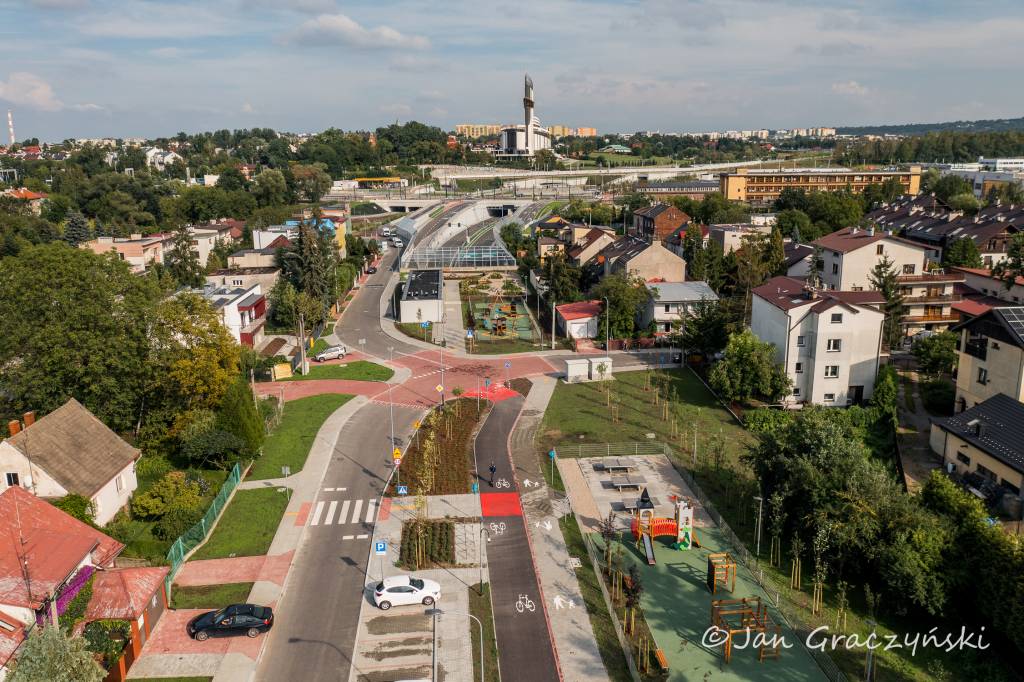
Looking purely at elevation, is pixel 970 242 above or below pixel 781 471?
above

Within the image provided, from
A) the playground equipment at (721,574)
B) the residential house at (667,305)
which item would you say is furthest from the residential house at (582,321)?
the playground equipment at (721,574)

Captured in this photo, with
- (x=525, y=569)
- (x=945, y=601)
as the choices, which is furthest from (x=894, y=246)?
(x=525, y=569)

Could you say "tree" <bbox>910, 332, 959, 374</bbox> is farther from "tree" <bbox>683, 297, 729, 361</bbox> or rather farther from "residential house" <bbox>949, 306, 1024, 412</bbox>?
"tree" <bbox>683, 297, 729, 361</bbox>

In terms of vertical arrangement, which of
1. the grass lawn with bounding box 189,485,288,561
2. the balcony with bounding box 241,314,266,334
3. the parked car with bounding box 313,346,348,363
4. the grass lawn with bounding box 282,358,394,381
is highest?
the balcony with bounding box 241,314,266,334

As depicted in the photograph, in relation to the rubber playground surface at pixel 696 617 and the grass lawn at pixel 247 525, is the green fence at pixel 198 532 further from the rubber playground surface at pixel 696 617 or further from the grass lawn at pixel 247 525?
the rubber playground surface at pixel 696 617

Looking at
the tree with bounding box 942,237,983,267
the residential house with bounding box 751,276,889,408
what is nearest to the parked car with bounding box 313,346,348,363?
the residential house with bounding box 751,276,889,408

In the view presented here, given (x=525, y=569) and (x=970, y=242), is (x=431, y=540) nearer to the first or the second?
(x=525, y=569)
